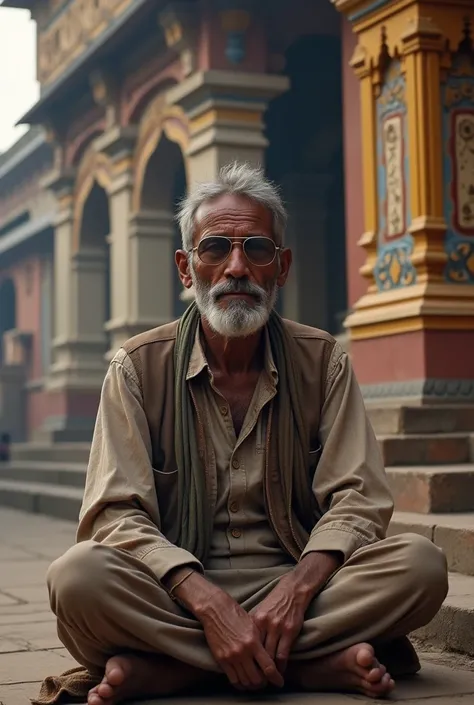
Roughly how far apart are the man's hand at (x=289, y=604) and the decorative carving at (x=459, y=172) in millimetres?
3960

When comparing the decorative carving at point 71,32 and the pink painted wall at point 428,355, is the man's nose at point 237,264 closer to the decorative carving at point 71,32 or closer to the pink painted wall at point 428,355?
the pink painted wall at point 428,355

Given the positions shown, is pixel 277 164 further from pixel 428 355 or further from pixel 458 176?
pixel 428 355

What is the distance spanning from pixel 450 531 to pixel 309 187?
27.0ft

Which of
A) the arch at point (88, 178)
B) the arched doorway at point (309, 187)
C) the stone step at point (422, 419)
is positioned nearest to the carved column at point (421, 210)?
the stone step at point (422, 419)

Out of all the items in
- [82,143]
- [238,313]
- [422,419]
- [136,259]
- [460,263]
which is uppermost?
[82,143]

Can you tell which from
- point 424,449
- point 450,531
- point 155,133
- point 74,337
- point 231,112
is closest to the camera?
point 450,531

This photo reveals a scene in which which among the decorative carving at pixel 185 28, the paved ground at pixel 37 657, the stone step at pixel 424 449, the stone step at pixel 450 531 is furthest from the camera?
the decorative carving at pixel 185 28

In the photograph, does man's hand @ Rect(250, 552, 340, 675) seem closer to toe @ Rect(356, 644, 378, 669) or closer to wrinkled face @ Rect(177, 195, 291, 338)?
toe @ Rect(356, 644, 378, 669)

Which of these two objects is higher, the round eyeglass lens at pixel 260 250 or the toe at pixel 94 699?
the round eyeglass lens at pixel 260 250

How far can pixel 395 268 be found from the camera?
7.16 m

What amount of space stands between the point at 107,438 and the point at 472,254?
406 centimetres

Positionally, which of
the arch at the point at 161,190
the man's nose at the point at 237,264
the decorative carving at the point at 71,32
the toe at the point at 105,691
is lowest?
the toe at the point at 105,691

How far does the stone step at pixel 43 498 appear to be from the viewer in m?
9.73

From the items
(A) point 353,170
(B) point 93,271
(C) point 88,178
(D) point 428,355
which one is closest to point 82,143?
(C) point 88,178
